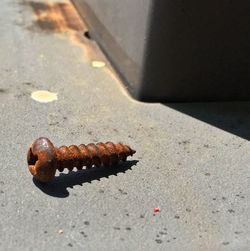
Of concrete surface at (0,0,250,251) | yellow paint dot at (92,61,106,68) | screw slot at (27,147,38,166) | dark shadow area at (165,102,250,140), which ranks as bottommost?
yellow paint dot at (92,61,106,68)

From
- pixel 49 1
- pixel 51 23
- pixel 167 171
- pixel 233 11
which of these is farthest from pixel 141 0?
pixel 49 1

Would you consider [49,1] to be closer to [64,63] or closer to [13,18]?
[13,18]

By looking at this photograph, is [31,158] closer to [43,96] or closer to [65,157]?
[65,157]

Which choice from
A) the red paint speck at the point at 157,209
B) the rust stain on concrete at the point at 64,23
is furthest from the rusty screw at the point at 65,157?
the rust stain on concrete at the point at 64,23

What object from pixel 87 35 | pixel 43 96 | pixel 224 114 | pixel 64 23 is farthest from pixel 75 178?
pixel 64 23

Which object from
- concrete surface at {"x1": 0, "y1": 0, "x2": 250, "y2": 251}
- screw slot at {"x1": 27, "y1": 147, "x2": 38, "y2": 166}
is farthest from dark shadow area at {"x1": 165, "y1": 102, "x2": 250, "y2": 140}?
screw slot at {"x1": 27, "y1": 147, "x2": 38, "y2": 166}

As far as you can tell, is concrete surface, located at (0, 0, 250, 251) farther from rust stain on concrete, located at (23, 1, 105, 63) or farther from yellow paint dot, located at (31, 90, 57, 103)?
rust stain on concrete, located at (23, 1, 105, 63)
